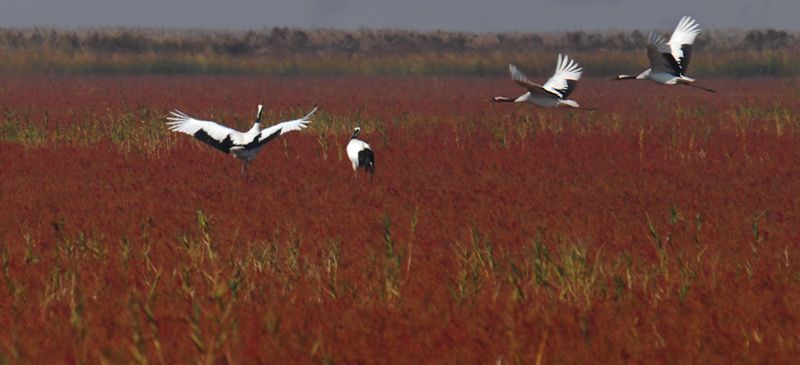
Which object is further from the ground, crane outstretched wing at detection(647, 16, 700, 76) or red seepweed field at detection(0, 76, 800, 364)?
crane outstretched wing at detection(647, 16, 700, 76)

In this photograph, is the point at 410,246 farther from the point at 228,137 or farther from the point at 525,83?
the point at 228,137

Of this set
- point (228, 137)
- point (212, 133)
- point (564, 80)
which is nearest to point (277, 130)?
point (228, 137)

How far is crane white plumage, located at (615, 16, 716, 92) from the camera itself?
1018 cm

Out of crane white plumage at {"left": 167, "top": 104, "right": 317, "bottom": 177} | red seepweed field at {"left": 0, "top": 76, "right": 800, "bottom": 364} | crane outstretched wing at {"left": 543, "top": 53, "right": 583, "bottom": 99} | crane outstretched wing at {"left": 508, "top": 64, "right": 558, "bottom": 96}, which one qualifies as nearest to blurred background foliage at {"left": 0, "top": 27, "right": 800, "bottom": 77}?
red seepweed field at {"left": 0, "top": 76, "right": 800, "bottom": 364}

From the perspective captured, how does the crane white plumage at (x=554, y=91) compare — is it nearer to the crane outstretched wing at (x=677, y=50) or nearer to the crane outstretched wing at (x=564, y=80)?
the crane outstretched wing at (x=564, y=80)

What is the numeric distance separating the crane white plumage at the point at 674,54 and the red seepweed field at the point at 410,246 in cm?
98

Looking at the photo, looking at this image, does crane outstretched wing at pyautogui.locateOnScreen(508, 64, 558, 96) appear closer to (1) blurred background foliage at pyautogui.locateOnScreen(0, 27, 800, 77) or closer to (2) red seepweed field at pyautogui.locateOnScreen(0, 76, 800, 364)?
(2) red seepweed field at pyautogui.locateOnScreen(0, 76, 800, 364)

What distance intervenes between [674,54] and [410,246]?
6.09m

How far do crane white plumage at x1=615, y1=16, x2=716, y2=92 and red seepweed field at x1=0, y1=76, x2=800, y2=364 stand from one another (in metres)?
0.98

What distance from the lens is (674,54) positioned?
10297 millimetres

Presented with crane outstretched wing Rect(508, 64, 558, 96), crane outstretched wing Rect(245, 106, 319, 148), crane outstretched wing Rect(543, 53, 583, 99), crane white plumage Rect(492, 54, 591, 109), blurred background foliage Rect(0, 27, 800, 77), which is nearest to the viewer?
crane outstretched wing Rect(508, 64, 558, 96)

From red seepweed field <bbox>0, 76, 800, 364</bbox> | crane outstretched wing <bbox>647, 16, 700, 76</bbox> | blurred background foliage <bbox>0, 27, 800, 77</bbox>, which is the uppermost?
crane outstretched wing <bbox>647, 16, 700, 76</bbox>

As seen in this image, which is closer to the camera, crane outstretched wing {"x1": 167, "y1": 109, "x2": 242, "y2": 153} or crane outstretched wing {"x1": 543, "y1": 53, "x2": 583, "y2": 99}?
crane outstretched wing {"x1": 167, "y1": 109, "x2": 242, "y2": 153}

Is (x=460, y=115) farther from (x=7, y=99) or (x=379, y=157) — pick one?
(x=7, y=99)
